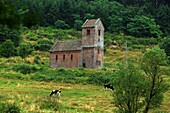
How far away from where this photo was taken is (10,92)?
35156 mm

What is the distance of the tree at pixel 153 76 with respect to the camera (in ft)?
80.3

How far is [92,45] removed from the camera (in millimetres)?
55062

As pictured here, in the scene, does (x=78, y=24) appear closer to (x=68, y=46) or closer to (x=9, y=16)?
(x=68, y=46)

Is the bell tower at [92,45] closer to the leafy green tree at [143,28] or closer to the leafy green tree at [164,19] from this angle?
the leafy green tree at [143,28]

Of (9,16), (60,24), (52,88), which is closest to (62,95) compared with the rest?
(52,88)

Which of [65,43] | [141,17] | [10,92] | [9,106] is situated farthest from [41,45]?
[9,106]

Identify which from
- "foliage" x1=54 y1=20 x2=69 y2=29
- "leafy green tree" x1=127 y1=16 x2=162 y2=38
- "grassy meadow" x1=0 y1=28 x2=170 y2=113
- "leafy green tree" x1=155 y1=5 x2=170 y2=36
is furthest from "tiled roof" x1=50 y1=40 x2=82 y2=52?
"leafy green tree" x1=155 y1=5 x2=170 y2=36

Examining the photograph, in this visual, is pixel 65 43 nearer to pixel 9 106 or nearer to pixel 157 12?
pixel 9 106

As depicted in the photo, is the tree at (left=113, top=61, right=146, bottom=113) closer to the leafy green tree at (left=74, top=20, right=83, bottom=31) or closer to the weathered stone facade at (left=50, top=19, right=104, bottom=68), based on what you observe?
the weathered stone facade at (left=50, top=19, right=104, bottom=68)

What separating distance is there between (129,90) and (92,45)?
102 feet

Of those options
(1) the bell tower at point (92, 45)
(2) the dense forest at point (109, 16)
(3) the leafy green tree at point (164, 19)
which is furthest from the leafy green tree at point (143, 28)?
(1) the bell tower at point (92, 45)

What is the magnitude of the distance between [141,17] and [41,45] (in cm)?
3115

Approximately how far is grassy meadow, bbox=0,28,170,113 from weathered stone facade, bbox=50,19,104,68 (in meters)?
3.58

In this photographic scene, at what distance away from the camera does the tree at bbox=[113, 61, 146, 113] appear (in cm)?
2412
